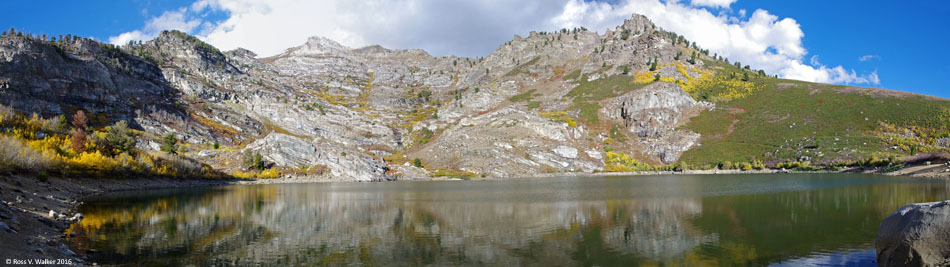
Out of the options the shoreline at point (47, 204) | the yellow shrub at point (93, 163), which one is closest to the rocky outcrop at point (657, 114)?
the shoreline at point (47, 204)

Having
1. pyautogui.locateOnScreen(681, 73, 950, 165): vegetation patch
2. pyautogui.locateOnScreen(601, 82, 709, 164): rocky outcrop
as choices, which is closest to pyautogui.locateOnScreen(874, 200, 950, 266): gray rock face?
pyautogui.locateOnScreen(681, 73, 950, 165): vegetation patch

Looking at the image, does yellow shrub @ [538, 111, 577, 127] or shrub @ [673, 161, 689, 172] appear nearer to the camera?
shrub @ [673, 161, 689, 172]

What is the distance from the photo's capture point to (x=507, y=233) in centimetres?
3244

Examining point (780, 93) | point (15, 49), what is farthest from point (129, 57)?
point (780, 93)

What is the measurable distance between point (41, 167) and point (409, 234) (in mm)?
61364

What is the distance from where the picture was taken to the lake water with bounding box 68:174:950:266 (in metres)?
24.0

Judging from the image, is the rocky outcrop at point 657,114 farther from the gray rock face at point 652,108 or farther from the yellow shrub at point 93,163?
the yellow shrub at point 93,163

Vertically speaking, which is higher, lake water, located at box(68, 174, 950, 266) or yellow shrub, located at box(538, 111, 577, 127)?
yellow shrub, located at box(538, 111, 577, 127)

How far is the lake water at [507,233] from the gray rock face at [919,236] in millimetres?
4174

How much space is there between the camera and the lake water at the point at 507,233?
78.8 ft

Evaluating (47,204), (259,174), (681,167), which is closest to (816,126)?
(681,167)

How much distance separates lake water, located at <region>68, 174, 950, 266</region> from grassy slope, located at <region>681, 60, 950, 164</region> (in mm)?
103453

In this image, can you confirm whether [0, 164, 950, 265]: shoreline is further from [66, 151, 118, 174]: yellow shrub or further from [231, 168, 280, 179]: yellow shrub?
[231, 168, 280, 179]: yellow shrub

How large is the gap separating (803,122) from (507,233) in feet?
554
